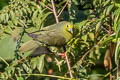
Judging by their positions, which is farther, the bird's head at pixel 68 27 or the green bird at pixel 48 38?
the bird's head at pixel 68 27

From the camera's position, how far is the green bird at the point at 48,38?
11.1 feet

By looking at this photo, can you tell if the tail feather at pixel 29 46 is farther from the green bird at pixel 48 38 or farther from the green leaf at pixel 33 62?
the green leaf at pixel 33 62

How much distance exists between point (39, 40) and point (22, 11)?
0.97 ft

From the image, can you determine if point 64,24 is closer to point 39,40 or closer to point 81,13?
point 39,40

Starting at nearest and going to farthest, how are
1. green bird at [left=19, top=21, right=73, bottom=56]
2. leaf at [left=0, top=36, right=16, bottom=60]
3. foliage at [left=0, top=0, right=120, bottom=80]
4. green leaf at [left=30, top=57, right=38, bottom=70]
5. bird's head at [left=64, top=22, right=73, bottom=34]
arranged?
foliage at [left=0, top=0, right=120, bottom=80]
green leaf at [left=30, top=57, right=38, bottom=70]
green bird at [left=19, top=21, right=73, bottom=56]
bird's head at [left=64, top=22, right=73, bottom=34]
leaf at [left=0, top=36, right=16, bottom=60]

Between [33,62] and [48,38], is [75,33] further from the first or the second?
[33,62]

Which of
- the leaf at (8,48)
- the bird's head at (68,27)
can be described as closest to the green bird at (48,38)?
the bird's head at (68,27)

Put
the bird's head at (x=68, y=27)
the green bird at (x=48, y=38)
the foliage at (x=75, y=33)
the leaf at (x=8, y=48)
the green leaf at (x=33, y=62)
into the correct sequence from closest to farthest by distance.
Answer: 1. the foliage at (x=75, y=33)
2. the green leaf at (x=33, y=62)
3. the green bird at (x=48, y=38)
4. the bird's head at (x=68, y=27)
5. the leaf at (x=8, y=48)

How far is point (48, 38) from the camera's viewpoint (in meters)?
3.50

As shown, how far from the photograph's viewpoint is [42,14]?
11.5 ft

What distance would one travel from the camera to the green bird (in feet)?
11.1

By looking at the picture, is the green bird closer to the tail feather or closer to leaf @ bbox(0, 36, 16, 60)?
the tail feather

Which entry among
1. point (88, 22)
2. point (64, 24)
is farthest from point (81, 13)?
point (88, 22)

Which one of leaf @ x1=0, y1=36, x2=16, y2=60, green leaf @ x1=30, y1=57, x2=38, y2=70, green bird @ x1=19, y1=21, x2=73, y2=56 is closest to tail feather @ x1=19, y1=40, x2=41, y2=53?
green bird @ x1=19, y1=21, x2=73, y2=56
